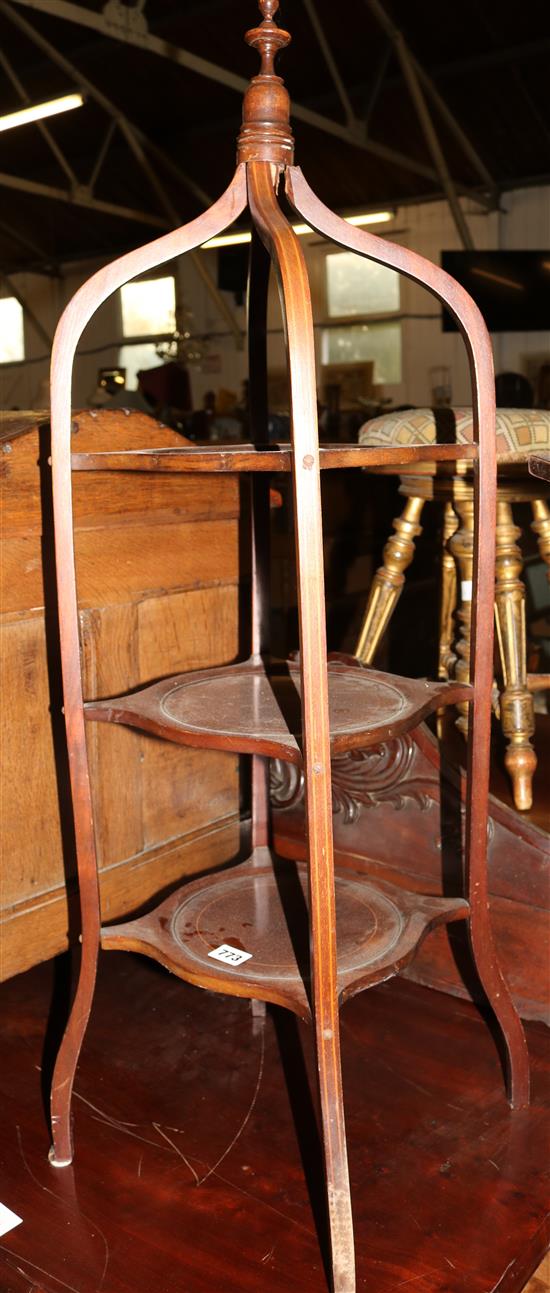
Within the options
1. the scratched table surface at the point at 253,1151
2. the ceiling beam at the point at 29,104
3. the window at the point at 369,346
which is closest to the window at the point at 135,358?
the window at the point at 369,346

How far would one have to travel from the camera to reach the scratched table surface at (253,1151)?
130cm

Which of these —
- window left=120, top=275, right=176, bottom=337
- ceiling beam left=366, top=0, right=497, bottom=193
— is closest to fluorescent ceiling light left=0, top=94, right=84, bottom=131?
ceiling beam left=366, top=0, right=497, bottom=193

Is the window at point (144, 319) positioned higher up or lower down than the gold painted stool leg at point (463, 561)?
higher up

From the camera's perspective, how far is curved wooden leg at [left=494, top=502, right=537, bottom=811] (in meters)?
1.98

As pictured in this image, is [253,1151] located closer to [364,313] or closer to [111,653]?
[111,653]

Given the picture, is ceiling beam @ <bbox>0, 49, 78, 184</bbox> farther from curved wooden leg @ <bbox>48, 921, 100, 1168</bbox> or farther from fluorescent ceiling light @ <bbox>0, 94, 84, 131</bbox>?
curved wooden leg @ <bbox>48, 921, 100, 1168</bbox>

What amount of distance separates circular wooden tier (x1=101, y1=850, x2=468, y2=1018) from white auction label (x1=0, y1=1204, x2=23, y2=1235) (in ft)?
1.16

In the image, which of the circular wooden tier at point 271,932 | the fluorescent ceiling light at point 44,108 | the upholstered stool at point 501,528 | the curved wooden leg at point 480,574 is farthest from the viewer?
the fluorescent ceiling light at point 44,108

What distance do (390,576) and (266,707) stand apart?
0.59 meters

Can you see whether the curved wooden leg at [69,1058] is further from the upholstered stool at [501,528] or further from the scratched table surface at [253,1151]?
the upholstered stool at [501,528]

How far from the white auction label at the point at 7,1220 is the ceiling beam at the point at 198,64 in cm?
568

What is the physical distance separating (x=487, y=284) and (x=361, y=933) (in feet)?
24.9

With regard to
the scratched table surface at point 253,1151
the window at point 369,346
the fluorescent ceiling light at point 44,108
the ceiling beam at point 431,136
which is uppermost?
the fluorescent ceiling light at point 44,108

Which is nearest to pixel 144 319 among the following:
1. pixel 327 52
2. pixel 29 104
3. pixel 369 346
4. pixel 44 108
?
pixel 369 346
